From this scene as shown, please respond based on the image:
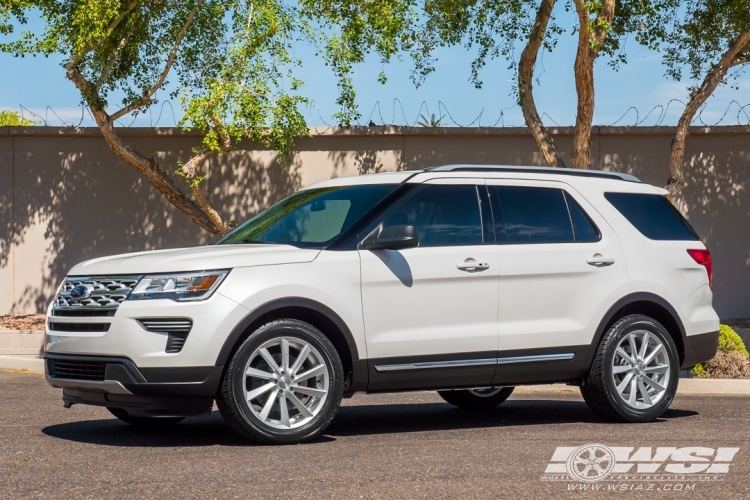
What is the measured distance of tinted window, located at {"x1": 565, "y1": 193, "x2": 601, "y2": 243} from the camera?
28.3 ft

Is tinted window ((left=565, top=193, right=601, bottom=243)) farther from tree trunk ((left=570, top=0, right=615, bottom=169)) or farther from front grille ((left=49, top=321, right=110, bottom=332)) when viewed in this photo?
tree trunk ((left=570, top=0, right=615, bottom=169))

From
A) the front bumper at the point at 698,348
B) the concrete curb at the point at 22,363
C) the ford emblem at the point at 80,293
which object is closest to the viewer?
the ford emblem at the point at 80,293

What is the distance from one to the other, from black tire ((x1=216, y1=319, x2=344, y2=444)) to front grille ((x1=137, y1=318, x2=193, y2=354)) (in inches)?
14.0

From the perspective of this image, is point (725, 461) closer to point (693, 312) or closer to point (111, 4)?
point (693, 312)

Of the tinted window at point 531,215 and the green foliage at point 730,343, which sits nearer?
the tinted window at point 531,215

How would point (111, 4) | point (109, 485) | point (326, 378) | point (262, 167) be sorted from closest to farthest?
point (109, 485) < point (326, 378) < point (111, 4) < point (262, 167)

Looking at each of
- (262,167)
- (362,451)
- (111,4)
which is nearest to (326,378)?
(362,451)

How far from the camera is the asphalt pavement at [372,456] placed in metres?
5.84

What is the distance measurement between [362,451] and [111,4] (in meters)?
8.68

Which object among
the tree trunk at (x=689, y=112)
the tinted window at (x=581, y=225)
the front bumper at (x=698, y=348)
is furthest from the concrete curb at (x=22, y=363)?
the tree trunk at (x=689, y=112)

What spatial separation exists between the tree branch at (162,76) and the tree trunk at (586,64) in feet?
17.2

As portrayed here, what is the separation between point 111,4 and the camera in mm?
13828

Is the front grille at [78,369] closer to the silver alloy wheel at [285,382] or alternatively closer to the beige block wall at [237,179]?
the silver alloy wheel at [285,382]

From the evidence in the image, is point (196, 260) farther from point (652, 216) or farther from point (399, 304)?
point (652, 216)
